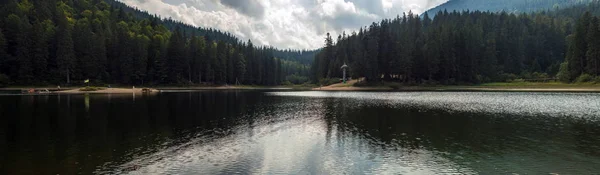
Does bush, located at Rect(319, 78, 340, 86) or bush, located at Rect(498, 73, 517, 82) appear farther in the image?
bush, located at Rect(319, 78, 340, 86)

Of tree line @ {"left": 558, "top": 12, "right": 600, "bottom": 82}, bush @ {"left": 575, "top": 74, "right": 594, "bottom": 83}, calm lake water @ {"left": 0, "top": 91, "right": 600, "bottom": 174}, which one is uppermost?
tree line @ {"left": 558, "top": 12, "right": 600, "bottom": 82}

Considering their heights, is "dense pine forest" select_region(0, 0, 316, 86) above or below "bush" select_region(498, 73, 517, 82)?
above

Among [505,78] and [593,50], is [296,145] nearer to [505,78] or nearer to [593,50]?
[593,50]

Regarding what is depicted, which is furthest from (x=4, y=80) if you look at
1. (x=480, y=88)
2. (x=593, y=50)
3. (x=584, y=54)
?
(x=584, y=54)

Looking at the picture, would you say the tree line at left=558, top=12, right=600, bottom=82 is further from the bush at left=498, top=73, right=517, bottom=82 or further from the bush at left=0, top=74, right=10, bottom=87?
the bush at left=0, top=74, right=10, bottom=87

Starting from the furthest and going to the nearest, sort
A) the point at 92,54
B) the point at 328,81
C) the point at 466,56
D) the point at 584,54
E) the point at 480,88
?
1. the point at 328,81
2. the point at 466,56
3. the point at 92,54
4. the point at 480,88
5. the point at 584,54

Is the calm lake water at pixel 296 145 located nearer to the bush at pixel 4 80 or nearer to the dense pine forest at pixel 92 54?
the bush at pixel 4 80

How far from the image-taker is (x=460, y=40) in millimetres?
136125

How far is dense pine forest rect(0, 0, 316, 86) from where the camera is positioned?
10606 centimetres

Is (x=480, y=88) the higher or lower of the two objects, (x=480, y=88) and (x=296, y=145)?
the higher

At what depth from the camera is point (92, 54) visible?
387 ft

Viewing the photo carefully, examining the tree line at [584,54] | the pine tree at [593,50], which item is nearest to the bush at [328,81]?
the tree line at [584,54]

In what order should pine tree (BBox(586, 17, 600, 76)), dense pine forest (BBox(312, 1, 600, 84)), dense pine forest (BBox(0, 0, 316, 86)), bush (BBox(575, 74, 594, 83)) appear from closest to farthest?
1. bush (BBox(575, 74, 594, 83))
2. pine tree (BBox(586, 17, 600, 76))
3. dense pine forest (BBox(0, 0, 316, 86))
4. dense pine forest (BBox(312, 1, 600, 84))

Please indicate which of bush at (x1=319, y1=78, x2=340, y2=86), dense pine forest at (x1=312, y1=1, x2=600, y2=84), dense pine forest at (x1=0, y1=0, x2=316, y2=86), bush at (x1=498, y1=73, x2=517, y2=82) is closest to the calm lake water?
dense pine forest at (x1=0, y1=0, x2=316, y2=86)
